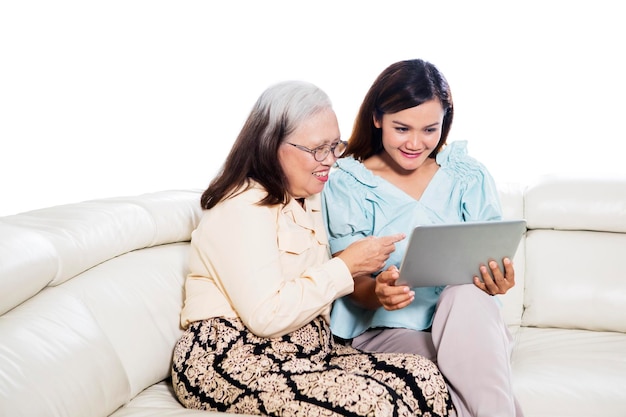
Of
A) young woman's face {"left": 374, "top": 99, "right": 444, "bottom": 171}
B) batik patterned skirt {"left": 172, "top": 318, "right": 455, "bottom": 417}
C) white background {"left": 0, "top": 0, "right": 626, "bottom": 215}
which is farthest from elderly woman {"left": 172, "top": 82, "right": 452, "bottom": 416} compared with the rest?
white background {"left": 0, "top": 0, "right": 626, "bottom": 215}

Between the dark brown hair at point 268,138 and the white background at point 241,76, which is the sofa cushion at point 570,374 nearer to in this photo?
the dark brown hair at point 268,138

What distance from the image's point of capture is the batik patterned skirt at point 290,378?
1564mm

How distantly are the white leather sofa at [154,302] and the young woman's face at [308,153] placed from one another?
20.0 inches

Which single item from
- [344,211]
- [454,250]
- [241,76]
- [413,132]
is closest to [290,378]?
[454,250]

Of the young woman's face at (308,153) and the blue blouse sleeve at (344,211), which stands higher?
the young woman's face at (308,153)

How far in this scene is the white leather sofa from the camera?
1.62 m

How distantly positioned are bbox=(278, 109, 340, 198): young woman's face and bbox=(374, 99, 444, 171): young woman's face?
32cm

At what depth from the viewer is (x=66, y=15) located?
11.5 feet

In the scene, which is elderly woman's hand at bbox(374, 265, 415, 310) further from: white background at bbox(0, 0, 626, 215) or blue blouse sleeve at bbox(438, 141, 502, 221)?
white background at bbox(0, 0, 626, 215)

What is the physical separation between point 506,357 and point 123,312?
3.06ft

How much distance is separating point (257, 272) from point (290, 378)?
0.78 feet

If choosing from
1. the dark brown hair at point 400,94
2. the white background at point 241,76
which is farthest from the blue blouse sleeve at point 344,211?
the white background at point 241,76

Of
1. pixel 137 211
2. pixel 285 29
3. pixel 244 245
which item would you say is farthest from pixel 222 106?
pixel 244 245

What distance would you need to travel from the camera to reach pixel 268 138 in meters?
1.83
